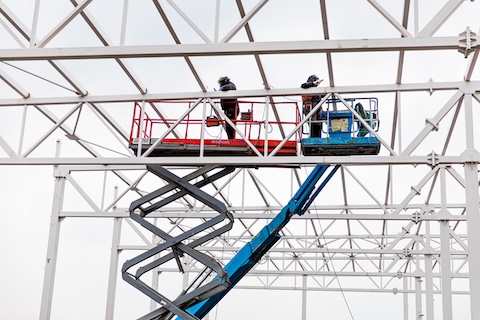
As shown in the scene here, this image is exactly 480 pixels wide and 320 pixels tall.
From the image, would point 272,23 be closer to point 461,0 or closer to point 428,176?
point 461,0

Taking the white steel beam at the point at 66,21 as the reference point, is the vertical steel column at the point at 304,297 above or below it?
below

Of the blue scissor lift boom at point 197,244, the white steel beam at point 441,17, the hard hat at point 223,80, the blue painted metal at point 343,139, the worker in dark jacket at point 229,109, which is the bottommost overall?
the blue scissor lift boom at point 197,244

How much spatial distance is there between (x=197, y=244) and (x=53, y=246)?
7.99m

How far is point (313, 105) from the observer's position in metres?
19.4

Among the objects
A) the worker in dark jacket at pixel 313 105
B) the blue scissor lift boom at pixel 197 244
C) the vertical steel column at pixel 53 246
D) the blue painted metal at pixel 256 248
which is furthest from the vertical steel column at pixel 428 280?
the vertical steel column at pixel 53 246

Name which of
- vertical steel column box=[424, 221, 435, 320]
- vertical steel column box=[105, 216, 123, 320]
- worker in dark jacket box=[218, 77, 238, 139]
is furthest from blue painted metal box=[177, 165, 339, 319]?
vertical steel column box=[424, 221, 435, 320]

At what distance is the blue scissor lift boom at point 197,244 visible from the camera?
18812mm

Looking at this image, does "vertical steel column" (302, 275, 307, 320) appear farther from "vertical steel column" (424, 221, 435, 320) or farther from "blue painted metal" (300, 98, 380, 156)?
"blue painted metal" (300, 98, 380, 156)

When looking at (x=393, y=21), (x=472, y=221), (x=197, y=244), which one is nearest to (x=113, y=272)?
(x=197, y=244)

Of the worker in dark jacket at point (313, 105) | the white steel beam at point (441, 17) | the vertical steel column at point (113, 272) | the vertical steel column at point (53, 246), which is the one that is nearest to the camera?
the white steel beam at point (441, 17)

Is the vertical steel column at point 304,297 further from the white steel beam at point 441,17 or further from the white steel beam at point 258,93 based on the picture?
the white steel beam at point 441,17

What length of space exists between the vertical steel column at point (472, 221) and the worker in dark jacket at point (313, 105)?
387cm

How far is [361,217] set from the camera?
28.1 meters

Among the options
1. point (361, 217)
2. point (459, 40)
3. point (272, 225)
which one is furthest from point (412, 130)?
point (459, 40)
